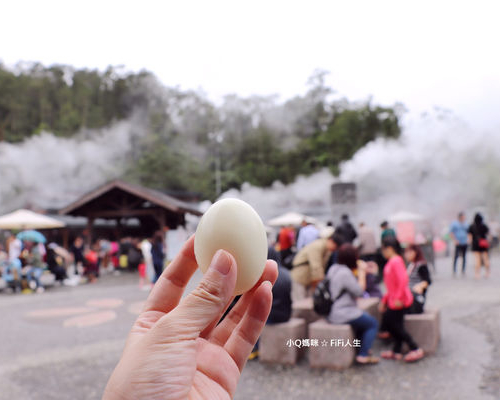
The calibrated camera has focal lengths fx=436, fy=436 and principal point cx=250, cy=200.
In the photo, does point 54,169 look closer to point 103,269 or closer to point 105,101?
point 105,101

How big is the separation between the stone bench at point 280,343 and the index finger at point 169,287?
130 inches

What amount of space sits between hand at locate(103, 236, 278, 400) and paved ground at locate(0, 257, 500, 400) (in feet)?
8.86

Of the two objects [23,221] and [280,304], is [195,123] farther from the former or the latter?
[280,304]

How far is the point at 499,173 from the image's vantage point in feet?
69.4

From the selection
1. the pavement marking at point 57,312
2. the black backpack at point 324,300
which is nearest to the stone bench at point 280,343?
the black backpack at point 324,300

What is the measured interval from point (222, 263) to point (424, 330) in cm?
433

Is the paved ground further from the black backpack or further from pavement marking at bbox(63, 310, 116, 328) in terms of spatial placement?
the black backpack

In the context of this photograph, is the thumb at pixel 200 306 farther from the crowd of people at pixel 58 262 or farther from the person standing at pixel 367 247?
the person standing at pixel 367 247

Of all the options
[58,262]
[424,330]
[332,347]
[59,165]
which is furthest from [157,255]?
[59,165]

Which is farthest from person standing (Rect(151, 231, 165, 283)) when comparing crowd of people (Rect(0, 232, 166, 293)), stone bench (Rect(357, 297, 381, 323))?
A: stone bench (Rect(357, 297, 381, 323))

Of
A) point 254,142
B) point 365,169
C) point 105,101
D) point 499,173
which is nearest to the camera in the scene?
point 499,173

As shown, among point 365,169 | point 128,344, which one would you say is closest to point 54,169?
point 365,169

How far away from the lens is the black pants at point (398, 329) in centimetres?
475

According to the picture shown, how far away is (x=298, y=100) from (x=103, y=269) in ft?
118
